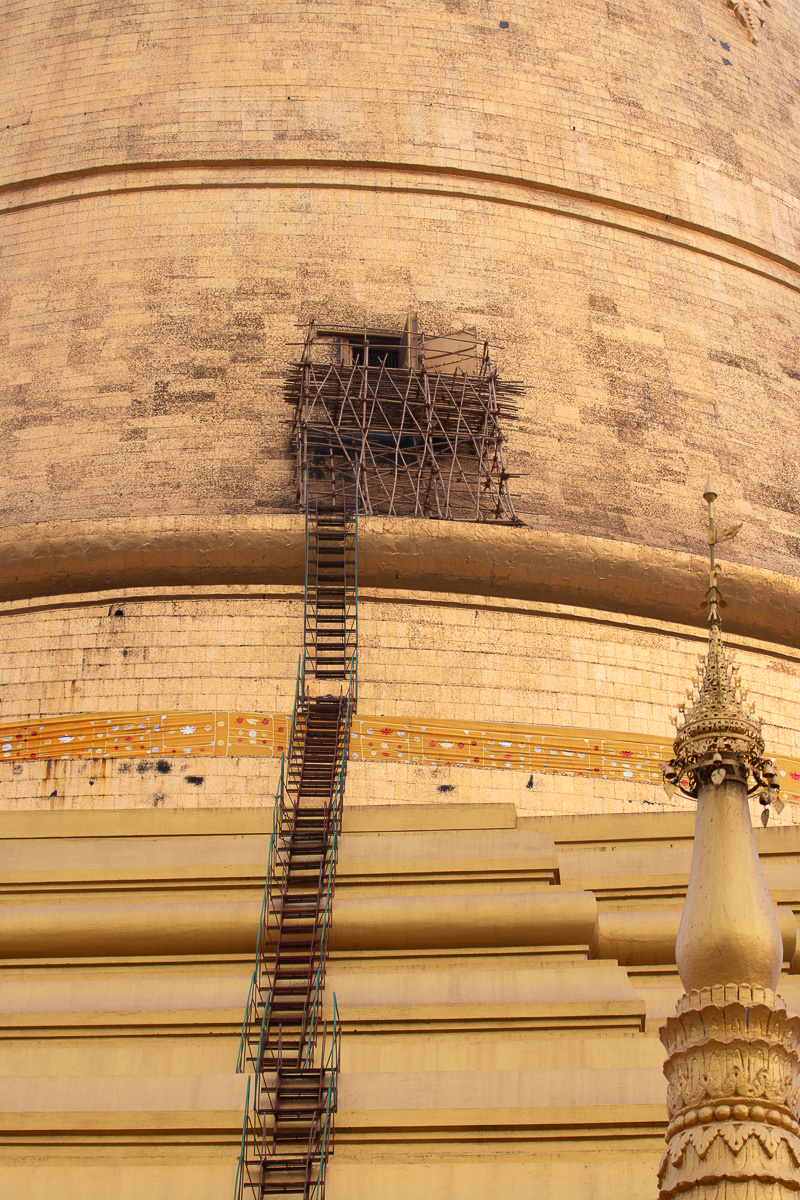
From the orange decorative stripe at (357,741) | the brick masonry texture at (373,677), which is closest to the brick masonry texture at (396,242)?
the brick masonry texture at (373,677)

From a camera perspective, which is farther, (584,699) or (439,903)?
A: (584,699)

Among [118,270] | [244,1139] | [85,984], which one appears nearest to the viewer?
[244,1139]

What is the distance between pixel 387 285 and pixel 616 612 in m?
3.38

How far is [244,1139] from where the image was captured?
6387mm

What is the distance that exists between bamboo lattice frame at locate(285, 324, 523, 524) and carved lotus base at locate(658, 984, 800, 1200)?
8.43 m

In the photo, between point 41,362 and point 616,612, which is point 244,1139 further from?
point 41,362

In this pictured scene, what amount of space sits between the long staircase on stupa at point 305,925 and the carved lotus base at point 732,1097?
2.29 m

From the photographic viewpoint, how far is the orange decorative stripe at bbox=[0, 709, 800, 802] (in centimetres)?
1118

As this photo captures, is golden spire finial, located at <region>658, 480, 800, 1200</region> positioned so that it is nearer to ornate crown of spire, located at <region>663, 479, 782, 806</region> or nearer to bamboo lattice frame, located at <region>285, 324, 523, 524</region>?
ornate crown of spire, located at <region>663, 479, 782, 806</region>

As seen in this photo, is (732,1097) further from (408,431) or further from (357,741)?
(408,431)

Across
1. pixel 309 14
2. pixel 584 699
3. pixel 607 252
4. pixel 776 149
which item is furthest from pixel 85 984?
pixel 776 149

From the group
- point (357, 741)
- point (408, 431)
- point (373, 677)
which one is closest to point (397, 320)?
point (408, 431)

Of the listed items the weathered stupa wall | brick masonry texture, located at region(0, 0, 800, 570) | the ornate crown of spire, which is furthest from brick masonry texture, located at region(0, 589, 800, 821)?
the ornate crown of spire

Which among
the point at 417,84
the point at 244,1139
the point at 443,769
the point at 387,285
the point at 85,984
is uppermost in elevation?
the point at 417,84
